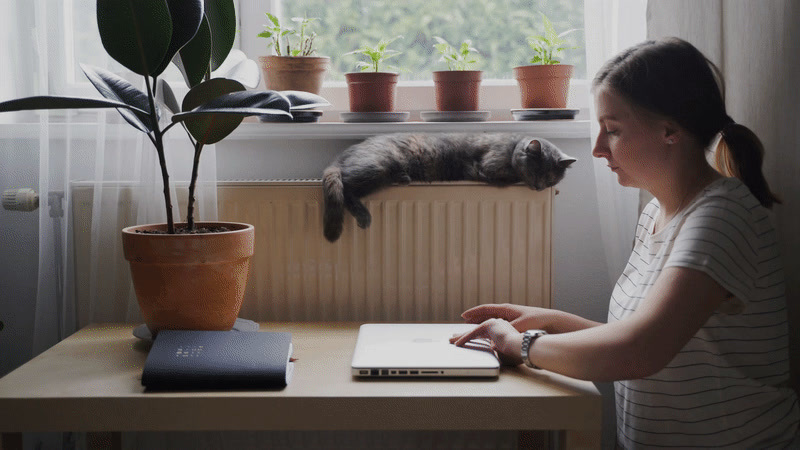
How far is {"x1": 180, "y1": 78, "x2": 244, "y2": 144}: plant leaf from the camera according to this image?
4.01ft

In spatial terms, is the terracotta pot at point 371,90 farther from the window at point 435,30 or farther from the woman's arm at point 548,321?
the woman's arm at point 548,321

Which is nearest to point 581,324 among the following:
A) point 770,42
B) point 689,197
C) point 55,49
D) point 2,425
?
point 689,197

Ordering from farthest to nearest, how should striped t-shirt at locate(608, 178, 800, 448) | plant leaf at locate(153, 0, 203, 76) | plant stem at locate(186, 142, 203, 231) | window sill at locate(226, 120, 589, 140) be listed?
window sill at locate(226, 120, 589, 140) < plant stem at locate(186, 142, 203, 231) < plant leaf at locate(153, 0, 203, 76) < striped t-shirt at locate(608, 178, 800, 448)

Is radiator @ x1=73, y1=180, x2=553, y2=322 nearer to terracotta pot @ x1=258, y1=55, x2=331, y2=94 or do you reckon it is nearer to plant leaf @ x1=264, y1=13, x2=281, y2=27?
terracotta pot @ x1=258, y1=55, x2=331, y2=94

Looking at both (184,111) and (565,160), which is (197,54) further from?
(565,160)

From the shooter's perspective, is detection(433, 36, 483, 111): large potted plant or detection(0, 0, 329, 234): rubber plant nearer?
detection(0, 0, 329, 234): rubber plant

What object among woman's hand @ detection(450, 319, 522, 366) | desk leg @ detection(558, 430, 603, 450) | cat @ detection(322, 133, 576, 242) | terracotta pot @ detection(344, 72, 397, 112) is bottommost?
desk leg @ detection(558, 430, 603, 450)

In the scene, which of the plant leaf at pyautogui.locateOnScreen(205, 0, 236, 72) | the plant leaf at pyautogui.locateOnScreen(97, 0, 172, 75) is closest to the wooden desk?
the plant leaf at pyautogui.locateOnScreen(97, 0, 172, 75)

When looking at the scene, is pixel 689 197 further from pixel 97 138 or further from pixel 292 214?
pixel 97 138

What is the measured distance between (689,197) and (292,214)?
0.86 meters

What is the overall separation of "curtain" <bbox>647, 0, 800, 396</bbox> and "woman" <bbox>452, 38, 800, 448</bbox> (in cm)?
18

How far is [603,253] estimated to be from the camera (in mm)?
1784

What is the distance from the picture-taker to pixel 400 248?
1619 millimetres

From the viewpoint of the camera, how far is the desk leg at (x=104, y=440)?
1.50m
